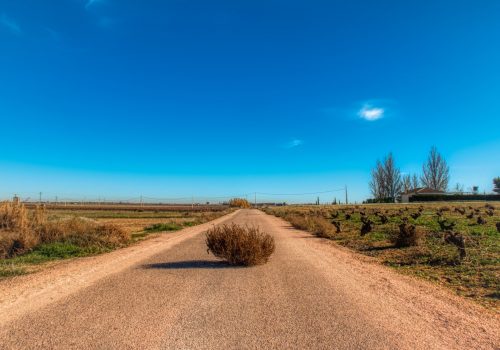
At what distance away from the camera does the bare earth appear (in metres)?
4.59

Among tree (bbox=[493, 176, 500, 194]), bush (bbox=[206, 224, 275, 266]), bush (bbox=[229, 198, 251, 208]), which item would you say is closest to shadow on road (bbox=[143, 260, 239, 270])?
bush (bbox=[206, 224, 275, 266])

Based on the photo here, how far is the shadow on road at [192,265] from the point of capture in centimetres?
1014

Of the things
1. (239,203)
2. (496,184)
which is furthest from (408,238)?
(239,203)

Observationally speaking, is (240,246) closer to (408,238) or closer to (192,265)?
(192,265)

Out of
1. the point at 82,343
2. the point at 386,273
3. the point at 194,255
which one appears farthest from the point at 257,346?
the point at 194,255

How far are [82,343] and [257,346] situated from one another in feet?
7.01

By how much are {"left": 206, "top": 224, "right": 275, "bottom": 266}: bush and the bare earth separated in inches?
20.4

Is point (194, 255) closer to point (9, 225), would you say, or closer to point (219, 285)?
point (219, 285)

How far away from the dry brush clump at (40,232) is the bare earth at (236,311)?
17.2 ft

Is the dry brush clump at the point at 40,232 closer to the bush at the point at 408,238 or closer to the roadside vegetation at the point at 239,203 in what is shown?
the bush at the point at 408,238

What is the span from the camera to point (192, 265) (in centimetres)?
1050

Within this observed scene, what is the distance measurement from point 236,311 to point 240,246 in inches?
178

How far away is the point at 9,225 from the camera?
18047 mm

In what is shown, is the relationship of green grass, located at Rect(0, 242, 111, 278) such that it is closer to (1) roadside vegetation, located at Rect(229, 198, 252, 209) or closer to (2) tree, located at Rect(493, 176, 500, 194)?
(2) tree, located at Rect(493, 176, 500, 194)
